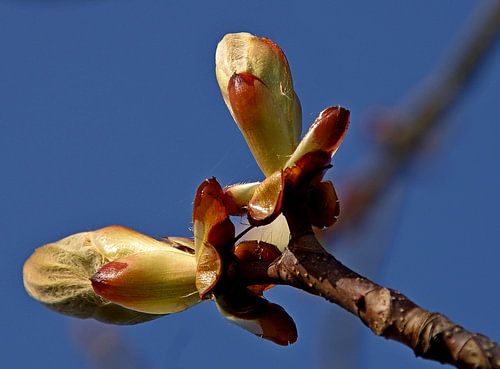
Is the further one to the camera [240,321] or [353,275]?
[240,321]

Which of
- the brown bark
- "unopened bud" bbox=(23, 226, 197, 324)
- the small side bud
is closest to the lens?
the brown bark

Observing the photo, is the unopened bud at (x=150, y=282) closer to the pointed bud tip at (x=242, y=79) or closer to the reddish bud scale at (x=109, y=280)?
the reddish bud scale at (x=109, y=280)

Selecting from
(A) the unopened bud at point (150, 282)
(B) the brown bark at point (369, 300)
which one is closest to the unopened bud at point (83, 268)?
(A) the unopened bud at point (150, 282)

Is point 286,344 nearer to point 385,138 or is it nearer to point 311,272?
point 311,272

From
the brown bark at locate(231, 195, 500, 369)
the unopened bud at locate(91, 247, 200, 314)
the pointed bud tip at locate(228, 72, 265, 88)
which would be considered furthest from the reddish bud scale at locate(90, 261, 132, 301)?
the pointed bud tip at locate(228, 72, 265, 88)

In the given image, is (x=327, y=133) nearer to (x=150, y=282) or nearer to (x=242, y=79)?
(x=242, y=79)

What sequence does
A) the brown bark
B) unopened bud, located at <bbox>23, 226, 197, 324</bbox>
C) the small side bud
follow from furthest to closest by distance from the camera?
unopened bud, located at <bbox>23, 226, 197, 324</bbox> < the small side bud < the brown bark

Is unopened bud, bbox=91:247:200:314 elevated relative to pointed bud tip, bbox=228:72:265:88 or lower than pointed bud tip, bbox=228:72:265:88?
lower

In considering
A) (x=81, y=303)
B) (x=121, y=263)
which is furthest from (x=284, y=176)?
(x=81, y=303)

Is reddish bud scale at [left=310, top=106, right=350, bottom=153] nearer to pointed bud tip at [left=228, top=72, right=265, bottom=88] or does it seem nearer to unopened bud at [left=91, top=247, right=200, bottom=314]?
pointed bud tip at [left=228, top=72, right=265, bottom=88]
